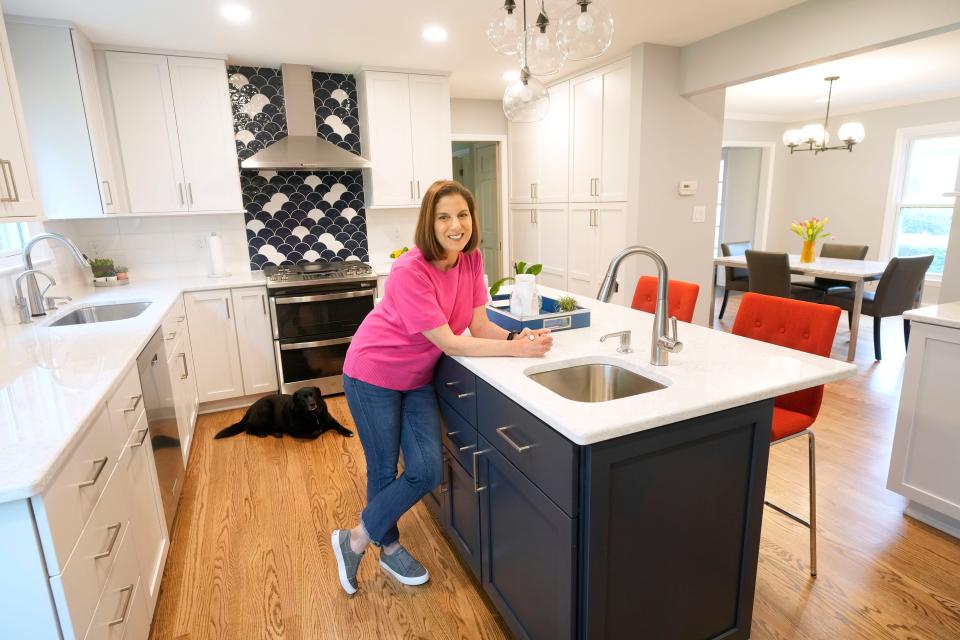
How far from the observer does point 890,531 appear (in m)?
2.20

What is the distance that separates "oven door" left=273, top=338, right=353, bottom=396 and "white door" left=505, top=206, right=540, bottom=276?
7.43 feet

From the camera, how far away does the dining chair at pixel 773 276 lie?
183 inches

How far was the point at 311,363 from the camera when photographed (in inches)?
150

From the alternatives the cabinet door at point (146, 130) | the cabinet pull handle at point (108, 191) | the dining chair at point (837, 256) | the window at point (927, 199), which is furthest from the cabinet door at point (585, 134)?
the window at point (927, 199)

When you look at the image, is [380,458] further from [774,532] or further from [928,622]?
[928,622]

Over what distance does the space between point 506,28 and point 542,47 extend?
14cm

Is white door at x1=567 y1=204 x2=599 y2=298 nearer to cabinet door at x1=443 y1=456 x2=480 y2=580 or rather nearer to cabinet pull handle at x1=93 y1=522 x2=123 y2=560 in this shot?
cabinet door at x1=443 y1=456 x2=480 y2=580

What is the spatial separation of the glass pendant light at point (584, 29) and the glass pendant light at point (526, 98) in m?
0.27

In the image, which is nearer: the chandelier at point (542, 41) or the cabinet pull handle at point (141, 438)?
the chandelier at point (542, 41)

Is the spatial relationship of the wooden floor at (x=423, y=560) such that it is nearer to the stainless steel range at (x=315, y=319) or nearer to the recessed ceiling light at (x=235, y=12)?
the stainless steel range at (x=315, y=319)

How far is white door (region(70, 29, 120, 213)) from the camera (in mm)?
3096

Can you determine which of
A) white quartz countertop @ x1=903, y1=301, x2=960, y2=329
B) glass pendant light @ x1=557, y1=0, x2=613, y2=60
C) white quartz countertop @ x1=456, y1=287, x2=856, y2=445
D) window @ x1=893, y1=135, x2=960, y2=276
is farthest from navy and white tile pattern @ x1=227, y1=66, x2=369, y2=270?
window @ x1=893, y1=135, x2=960, y2=276

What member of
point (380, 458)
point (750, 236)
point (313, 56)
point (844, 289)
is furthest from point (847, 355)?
point (313, 56)

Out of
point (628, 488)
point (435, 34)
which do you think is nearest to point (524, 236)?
point (435, 34)
